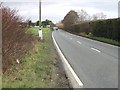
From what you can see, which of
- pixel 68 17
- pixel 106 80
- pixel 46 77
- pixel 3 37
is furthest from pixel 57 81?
pixel 68 17

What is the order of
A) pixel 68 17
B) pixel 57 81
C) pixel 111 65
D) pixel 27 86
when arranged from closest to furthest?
1. pixel 27 86
2. pixel 57 81
3. pixel 111 65
4. pixel 68 17

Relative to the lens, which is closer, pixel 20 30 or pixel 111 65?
pixel 20 30

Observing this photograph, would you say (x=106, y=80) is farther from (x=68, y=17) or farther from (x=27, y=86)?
(x=68, y=17)

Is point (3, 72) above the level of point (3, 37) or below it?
below

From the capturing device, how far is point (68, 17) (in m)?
117

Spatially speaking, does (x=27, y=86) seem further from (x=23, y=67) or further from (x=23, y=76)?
(x=23, y=67)

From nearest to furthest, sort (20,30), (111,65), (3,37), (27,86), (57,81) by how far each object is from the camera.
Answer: (27,86) < (3,37) < (57,81) < (20,30) < (111,65)

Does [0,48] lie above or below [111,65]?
above

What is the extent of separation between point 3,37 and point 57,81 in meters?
2.27

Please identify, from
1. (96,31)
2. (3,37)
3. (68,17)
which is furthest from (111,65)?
(68,17)

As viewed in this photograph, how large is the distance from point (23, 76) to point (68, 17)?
106m

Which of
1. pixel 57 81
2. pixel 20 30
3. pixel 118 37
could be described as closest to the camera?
pixel 57 81

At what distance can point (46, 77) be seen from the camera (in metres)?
11.5

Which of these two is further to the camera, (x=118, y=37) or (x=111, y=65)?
(x=118, y=37)
